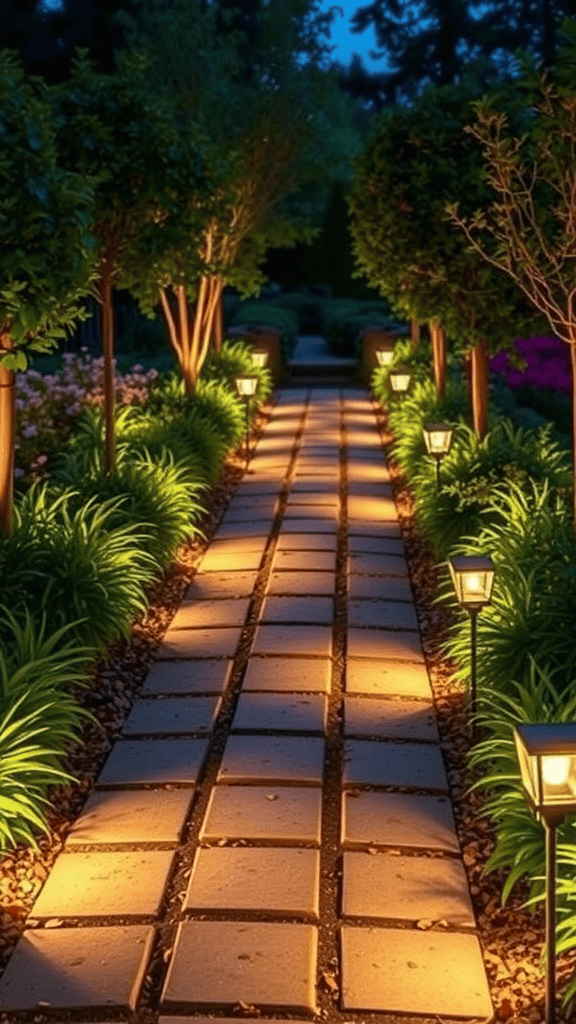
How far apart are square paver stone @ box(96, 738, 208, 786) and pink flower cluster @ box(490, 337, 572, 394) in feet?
38.4

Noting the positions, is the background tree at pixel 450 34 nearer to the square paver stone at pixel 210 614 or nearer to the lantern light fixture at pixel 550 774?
the square paver stone at pixel 210 614

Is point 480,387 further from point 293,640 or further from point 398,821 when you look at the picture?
point 398,821

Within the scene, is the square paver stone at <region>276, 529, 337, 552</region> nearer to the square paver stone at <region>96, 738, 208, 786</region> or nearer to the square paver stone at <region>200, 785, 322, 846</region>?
the square paver stone at <region>96, 738, 208, 786</region>

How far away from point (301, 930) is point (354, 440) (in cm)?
1119

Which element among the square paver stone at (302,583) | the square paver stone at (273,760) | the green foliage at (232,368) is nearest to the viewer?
the square paver stone at (273,760)

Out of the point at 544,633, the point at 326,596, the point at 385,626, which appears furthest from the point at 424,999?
the point at 326,596

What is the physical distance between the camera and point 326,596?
8.50 metres

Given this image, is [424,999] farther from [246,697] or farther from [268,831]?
[246,697]

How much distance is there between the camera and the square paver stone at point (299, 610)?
7941mm

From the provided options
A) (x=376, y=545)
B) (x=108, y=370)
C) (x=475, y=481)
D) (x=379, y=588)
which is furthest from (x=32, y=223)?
(x=376, y=545)

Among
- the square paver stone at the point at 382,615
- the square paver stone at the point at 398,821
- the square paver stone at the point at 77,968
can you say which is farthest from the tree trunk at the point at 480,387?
the square paver stone at the point at 77,968

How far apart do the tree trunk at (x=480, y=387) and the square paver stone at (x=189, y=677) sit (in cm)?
430

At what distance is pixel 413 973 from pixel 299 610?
421 cm

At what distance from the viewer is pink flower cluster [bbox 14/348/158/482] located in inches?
445
